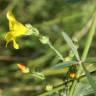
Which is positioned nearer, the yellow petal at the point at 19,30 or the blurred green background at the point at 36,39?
the yellow petal at the point at 19,30

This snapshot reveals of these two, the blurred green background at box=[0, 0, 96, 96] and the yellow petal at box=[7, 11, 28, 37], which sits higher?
the blurred green background at box=[0, 0, 96, 96]

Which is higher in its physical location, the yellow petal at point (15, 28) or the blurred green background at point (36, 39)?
the blurred green background at point (36, 39)

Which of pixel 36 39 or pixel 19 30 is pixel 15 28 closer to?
pixel 19 30

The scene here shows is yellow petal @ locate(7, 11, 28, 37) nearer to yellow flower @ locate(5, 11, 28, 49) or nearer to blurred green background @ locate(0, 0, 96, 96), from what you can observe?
yellow flower @ locate(5, 11, 28, 49)

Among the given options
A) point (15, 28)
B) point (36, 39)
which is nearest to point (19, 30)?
point (15, 28)

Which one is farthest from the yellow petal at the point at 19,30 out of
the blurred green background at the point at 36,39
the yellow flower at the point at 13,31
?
the blurred green background at the point at 36,39

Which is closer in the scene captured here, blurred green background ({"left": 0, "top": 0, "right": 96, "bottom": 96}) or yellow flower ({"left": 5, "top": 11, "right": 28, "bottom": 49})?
yellow flower ({"left": 5, "top": 11, "right": 28, "bottom": 49})

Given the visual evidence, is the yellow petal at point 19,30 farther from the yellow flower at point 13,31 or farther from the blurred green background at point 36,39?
the blurred green background at point 36,39

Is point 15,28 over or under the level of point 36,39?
under

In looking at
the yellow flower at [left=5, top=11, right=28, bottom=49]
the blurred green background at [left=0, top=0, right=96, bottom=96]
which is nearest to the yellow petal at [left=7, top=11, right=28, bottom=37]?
the yellow flower at [left=5, top=11, right=28, bottom=49]
